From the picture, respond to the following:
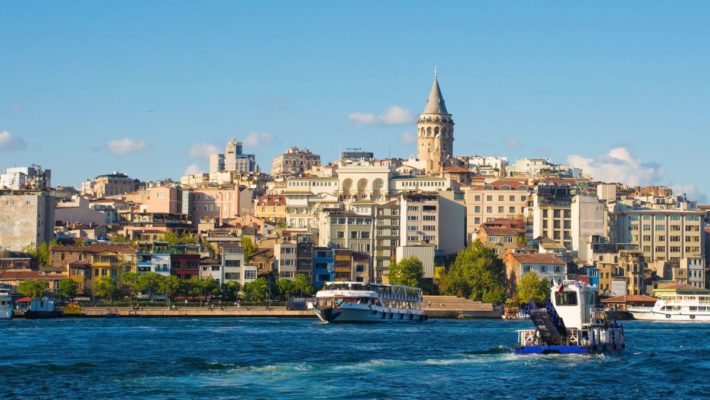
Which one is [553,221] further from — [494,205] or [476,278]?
[476,278]

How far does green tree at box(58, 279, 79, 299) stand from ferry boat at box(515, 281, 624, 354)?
2101 inches

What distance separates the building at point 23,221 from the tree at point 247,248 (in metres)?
18.3

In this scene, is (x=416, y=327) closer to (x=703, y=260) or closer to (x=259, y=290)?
(x=259, y=290)

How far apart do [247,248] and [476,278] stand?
62.5 feet

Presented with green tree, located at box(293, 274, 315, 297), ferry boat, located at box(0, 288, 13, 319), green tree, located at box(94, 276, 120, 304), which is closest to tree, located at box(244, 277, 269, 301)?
green tree, located at box(293, 274, 315, 297)

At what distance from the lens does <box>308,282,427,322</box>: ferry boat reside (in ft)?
315

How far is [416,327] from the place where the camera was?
302ft

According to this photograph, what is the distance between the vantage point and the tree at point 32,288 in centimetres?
10644

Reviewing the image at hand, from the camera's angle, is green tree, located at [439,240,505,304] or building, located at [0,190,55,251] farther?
building, located at [0,190,55,251]

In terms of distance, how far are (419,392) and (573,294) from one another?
15.5 meters

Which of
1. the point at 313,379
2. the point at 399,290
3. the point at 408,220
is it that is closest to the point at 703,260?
the point at 408,220

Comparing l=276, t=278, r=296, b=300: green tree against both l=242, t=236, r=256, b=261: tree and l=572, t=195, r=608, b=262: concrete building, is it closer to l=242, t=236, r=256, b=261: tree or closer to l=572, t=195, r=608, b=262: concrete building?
l=242, t=236, r=256, b=261: tree

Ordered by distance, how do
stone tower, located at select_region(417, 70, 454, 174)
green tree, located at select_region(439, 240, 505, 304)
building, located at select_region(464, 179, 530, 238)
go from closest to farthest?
green tree, located at select_region(439, 240, 505, 304) → building, located at select_region(464, 179, 530, 238) → stone tower, located at select_region(417, 70, 454, 174)

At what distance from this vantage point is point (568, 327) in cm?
6028
